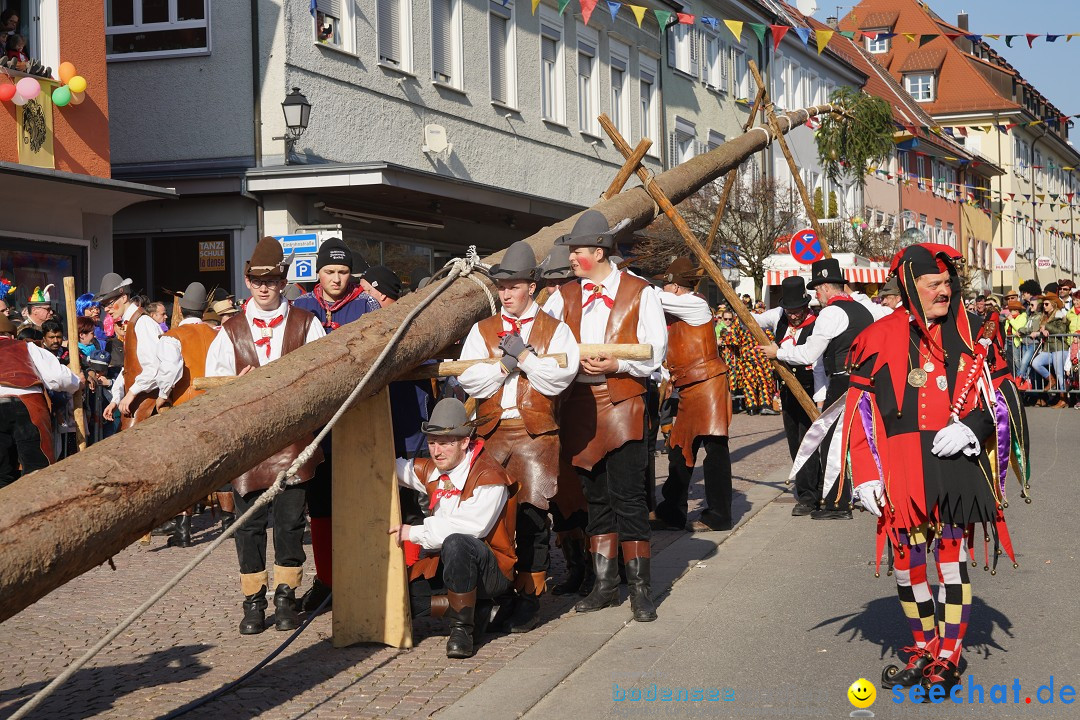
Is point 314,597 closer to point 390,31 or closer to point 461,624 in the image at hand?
point 461,624

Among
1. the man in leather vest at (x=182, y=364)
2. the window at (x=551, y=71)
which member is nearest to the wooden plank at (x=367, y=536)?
the man in leather vest at (x=182, y=364)

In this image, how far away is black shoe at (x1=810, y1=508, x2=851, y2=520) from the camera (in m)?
10.2

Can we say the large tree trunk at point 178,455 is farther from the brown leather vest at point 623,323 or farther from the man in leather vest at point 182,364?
the man in leather vest at point 182,364

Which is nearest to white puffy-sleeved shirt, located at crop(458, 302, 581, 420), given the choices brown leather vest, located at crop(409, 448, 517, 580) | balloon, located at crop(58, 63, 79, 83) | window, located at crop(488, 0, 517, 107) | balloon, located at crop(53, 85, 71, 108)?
brown leather vest, located at crop(409, 448, 517, 580)

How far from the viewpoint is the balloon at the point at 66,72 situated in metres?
14.7

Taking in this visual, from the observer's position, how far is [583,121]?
27.7 metres

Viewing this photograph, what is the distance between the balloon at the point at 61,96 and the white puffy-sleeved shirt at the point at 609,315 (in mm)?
9402

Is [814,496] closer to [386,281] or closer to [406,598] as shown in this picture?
[386,281]

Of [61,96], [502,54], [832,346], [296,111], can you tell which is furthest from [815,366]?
[502,54]

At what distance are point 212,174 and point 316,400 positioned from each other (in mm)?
13000

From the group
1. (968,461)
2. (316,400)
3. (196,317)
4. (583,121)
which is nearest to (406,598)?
(316,400)

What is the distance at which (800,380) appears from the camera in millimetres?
10875

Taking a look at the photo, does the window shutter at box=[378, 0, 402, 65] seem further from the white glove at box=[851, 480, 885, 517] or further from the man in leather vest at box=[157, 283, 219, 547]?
the white glove at box=[851, 480, 885, 517]

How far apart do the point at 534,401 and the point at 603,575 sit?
3.33 feet
